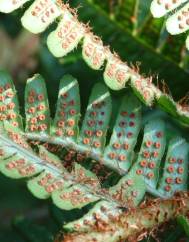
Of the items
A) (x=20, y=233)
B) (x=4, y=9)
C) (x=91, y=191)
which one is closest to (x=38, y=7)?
(x=4, y=9)

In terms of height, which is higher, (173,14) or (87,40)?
(173,14)

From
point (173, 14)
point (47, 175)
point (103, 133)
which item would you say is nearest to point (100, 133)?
point (103, 133)

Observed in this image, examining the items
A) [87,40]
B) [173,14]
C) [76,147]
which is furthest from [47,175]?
[173,14]

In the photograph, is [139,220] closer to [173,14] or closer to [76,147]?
[76,147]

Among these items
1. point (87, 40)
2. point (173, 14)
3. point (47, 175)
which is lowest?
point (47, 175)

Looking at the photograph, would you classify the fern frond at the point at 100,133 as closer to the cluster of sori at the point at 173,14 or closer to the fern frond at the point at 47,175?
the fern frond at the point at 47,175

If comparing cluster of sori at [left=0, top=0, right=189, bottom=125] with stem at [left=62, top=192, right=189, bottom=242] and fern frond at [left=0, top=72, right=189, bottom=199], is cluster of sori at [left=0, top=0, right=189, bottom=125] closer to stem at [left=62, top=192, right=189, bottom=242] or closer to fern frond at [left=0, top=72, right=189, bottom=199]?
fern frond at [left=0, top=72, right=189, bottom=199]

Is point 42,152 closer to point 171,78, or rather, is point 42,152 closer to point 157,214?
point 157,214

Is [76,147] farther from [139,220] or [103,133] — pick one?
[139,220]
